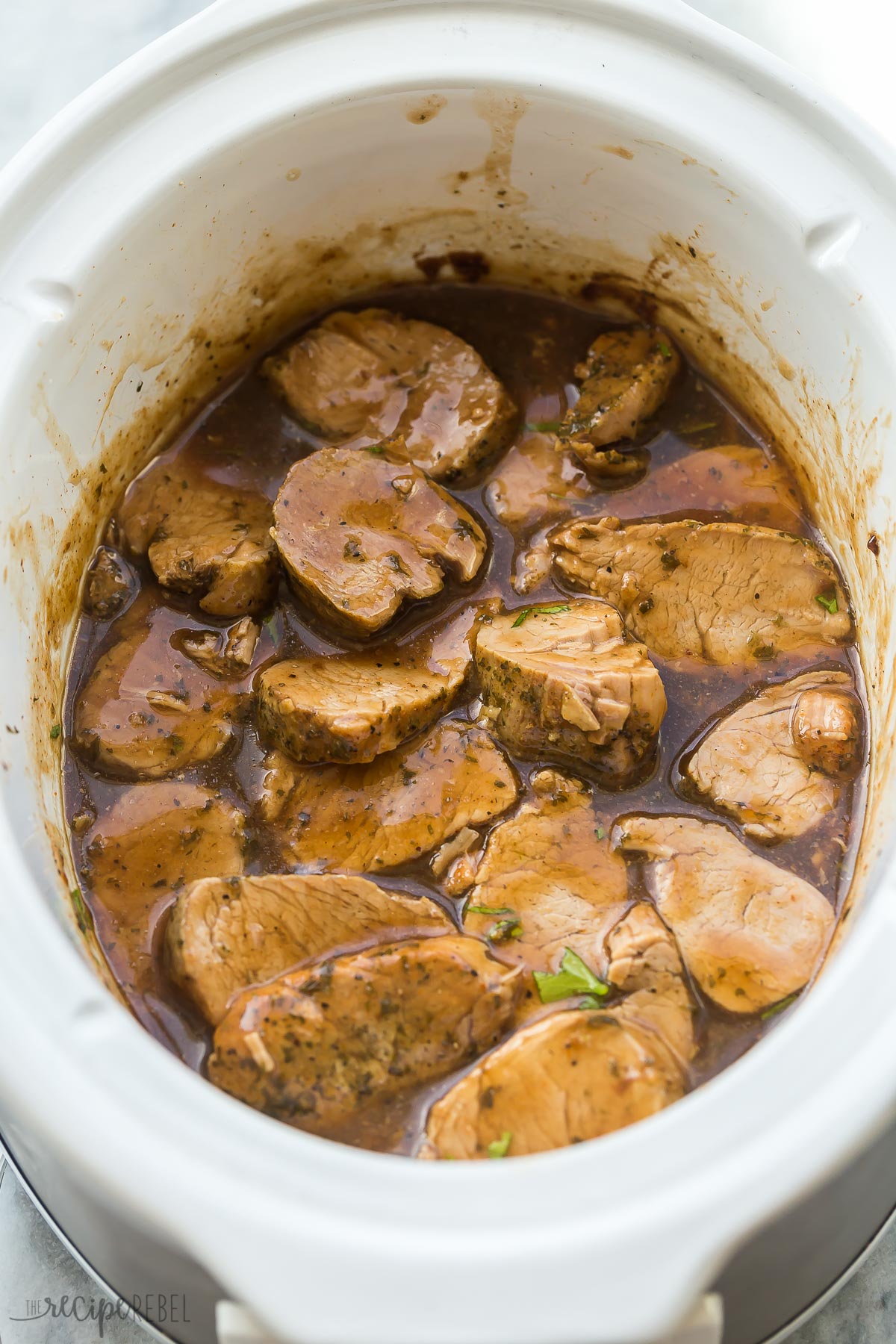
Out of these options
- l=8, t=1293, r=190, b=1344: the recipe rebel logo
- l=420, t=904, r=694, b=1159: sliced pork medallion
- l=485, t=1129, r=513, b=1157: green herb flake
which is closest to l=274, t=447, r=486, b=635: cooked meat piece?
l=420, t=904, r=694, b=1159: sliced pork medallion

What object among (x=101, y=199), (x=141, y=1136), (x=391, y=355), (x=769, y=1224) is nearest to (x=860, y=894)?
(x=769, y=1224)

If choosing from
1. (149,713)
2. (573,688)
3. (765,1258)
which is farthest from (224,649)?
(765,1258)

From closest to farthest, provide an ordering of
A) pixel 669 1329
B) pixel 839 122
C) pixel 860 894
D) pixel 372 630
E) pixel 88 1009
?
1. pixel 669 1329
2. pixel 88 1009
3. pixel 860 894
4. pixel 839 122
5. pixel 372 630

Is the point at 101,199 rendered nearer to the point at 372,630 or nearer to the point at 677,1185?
the point at 372,630

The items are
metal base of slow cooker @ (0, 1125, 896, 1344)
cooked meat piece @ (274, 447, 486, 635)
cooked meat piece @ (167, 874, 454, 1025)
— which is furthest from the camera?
cooked meat piece @ (274, 447, 486, 635)

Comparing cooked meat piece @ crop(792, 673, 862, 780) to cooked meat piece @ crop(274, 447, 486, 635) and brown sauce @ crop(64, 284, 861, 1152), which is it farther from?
cooked meat piece @ crop(274, 447, 486, 635)

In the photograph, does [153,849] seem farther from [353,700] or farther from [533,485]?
[533,485]

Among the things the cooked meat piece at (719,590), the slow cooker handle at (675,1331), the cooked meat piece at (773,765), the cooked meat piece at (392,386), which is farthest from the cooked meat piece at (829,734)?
the slow cooker handle at (675,1331)
